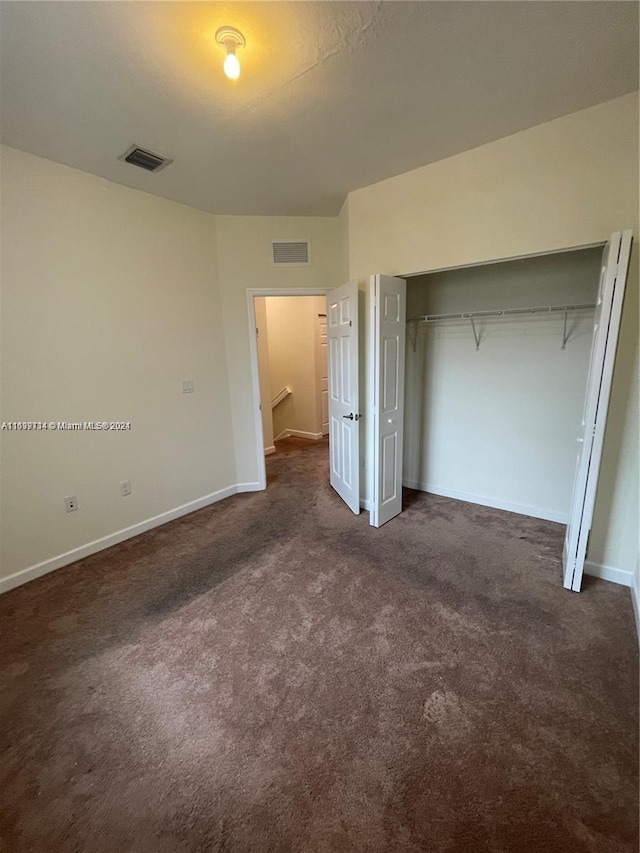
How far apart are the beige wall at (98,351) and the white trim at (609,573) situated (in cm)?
336

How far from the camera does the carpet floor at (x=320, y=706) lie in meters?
1.18

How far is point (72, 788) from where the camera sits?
1.30 metres

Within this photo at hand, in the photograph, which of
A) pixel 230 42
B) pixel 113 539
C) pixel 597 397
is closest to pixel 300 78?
pixel 230 42

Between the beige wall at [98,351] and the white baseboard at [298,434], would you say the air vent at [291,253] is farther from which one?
the white baseboard at [298,434]

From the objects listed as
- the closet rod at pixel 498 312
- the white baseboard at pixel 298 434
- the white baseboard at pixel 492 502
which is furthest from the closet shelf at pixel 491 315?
the white baseboard at pixel 298 434

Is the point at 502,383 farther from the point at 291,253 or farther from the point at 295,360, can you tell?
the point at 295,360

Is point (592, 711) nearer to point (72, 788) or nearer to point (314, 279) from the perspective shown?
point (72, 788)

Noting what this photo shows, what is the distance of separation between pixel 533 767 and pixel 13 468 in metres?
3.25

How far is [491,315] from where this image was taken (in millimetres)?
3176

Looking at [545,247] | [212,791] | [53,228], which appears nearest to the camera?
[212,791]

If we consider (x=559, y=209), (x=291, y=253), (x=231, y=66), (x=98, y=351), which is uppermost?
(x=231, y=66)

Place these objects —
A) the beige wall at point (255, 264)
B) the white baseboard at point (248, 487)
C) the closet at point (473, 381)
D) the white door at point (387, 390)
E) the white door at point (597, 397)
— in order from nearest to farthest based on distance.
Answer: the white door at point (597, 397) < the white door at point (387, 390) < the closet at point (473, 381) < the beige wall at point (255, 264) < the white baseboard at point (248, 487)

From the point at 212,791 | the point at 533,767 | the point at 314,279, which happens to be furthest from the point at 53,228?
the point at 533,767

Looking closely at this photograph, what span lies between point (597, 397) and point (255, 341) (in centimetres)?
295
